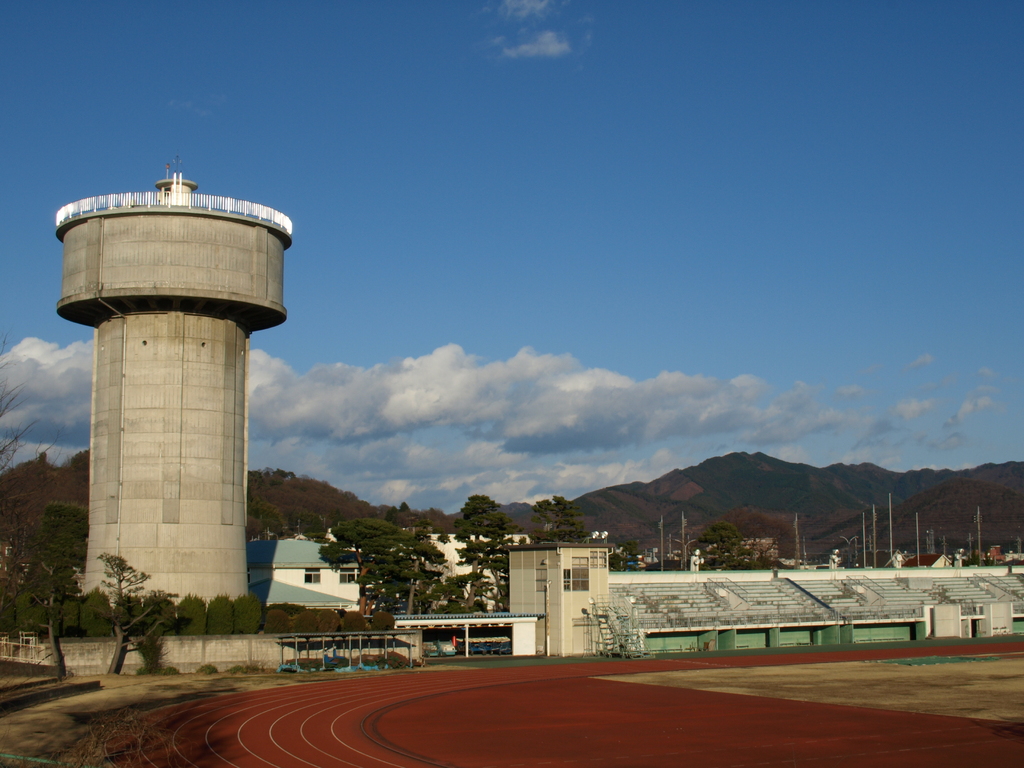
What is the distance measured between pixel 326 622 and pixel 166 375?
15308 millimetres

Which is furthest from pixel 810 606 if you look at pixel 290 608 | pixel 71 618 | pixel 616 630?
pixel 71 618

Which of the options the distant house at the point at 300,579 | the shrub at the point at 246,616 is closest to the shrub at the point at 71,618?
the shrub at the point at 246,616

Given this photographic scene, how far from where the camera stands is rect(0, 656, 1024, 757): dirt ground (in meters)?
29.9

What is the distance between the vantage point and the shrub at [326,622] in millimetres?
50812

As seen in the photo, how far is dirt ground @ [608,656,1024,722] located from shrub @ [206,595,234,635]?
19.7 meters

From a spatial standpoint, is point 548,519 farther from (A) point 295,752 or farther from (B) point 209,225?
(A) point 295,752

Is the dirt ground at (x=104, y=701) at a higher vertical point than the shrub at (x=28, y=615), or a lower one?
lower

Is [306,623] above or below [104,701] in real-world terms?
above

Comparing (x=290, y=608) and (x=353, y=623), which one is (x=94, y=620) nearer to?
(x=353, y=623)

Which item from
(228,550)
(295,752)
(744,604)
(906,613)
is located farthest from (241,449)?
(906,613)

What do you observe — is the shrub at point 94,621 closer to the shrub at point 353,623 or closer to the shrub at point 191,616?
the shrub at point 191,616

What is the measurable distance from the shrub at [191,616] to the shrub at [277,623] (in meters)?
3.61

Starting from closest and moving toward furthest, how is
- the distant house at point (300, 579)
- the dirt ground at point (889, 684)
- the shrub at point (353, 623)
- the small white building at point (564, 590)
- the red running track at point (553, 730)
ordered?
the red running track at point (553, 730)
the dirt ground at point (889, 684)
the shrub at point (353, 623)
the small white building at point (564, 590)
the distant house at point (300, 579)

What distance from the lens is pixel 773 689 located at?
132 feet
